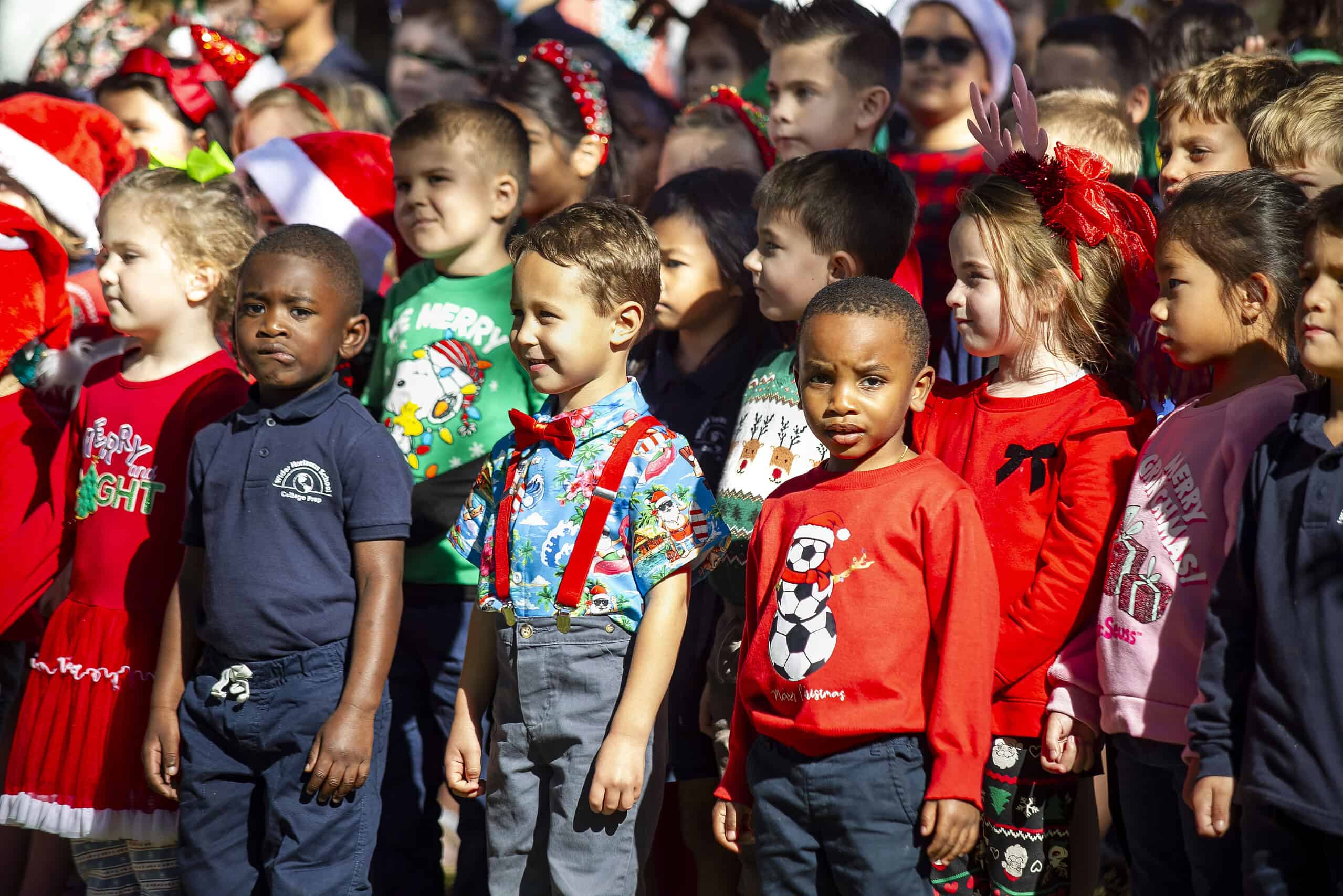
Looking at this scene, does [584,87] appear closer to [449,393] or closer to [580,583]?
[449,393]

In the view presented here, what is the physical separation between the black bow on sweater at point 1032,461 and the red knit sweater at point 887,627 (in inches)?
9.3

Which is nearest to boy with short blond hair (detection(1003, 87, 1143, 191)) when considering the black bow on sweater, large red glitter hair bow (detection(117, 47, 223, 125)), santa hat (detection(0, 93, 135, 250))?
the black bow on sweater

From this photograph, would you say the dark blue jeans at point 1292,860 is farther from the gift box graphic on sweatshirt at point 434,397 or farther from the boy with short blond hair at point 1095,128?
the gift box graphic on sweatshirt at point 434,397

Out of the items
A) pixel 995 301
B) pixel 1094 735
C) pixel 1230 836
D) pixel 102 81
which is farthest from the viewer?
pixel 102 81

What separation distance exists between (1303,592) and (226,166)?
3.17 m

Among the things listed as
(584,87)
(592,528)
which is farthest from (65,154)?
(592,528)

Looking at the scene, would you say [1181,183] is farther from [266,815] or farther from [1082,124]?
[266,815]

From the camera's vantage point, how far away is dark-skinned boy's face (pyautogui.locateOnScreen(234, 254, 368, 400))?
3.37 m

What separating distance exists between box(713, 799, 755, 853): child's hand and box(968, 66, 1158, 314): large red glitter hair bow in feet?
4.69

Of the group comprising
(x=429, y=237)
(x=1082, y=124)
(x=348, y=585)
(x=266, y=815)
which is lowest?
(x=266, y=815)

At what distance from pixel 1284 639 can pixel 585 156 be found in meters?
3.39

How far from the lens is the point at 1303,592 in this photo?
2.47 meters

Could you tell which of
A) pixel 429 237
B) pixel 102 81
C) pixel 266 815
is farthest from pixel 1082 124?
pixel 102 81

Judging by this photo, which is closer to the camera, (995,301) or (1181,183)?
(995,301)
